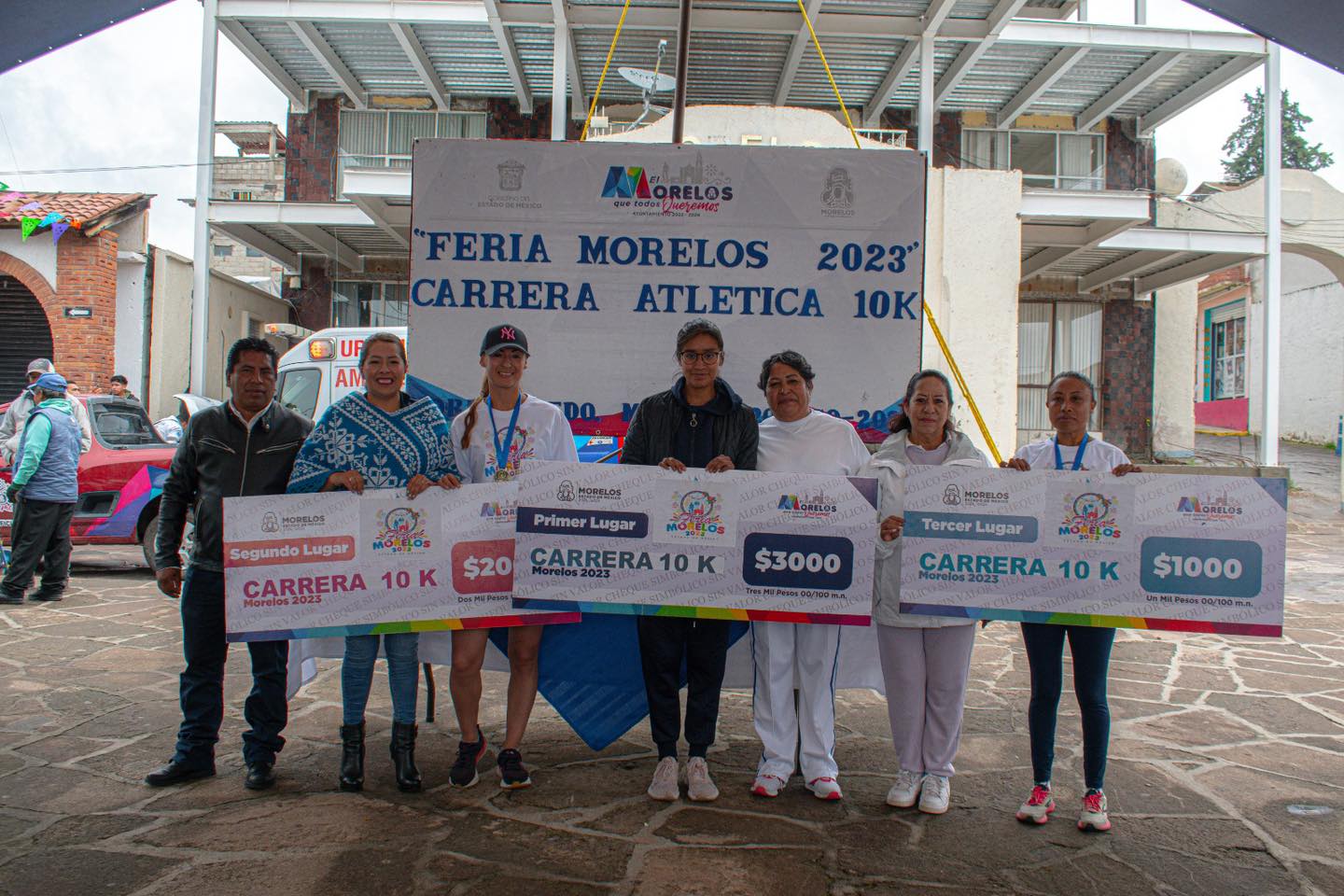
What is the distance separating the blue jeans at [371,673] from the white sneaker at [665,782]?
1103mm

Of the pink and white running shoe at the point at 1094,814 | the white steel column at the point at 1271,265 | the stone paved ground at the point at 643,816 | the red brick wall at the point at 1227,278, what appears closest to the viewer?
the stone paved ground at the point at 643,816

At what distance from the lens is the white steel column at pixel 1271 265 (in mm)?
15039

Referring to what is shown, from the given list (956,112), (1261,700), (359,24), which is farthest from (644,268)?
(956,112)

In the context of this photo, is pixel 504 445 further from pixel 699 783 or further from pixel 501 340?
pixel 699 783

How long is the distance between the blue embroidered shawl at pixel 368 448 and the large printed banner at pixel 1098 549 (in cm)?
212

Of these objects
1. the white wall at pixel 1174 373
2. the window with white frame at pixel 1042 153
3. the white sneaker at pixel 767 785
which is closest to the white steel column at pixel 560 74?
the window with white frame at pixel 1042 153

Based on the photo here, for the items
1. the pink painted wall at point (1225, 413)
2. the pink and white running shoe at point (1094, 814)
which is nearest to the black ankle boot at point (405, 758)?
the pink and white running shoe at point (1094, 814)

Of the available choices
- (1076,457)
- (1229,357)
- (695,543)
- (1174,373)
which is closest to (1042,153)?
(1174,373)

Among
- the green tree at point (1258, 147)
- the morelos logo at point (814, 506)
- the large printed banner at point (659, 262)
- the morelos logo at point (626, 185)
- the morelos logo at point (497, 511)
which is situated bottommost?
the morelos logo at point (497, 511)

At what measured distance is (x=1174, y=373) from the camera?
18828mm

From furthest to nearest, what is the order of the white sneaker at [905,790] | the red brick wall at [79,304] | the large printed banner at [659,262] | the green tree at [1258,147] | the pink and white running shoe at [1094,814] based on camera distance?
the green tree at [1258,147] < the red brick wall at [79,304] < the large printed banner at [659,262] < the white sneaker at [905,790] < the pink and white running shoe at [1094,814]

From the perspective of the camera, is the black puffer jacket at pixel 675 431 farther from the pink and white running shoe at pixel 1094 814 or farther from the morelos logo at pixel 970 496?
the pink and white running shoe at pixel 1094 814

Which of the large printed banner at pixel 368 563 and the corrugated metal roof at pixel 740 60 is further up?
the corrugated metal roof at pixel 740 60

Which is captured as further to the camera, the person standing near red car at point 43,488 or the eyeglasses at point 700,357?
the person standing near red car at point 43,488
